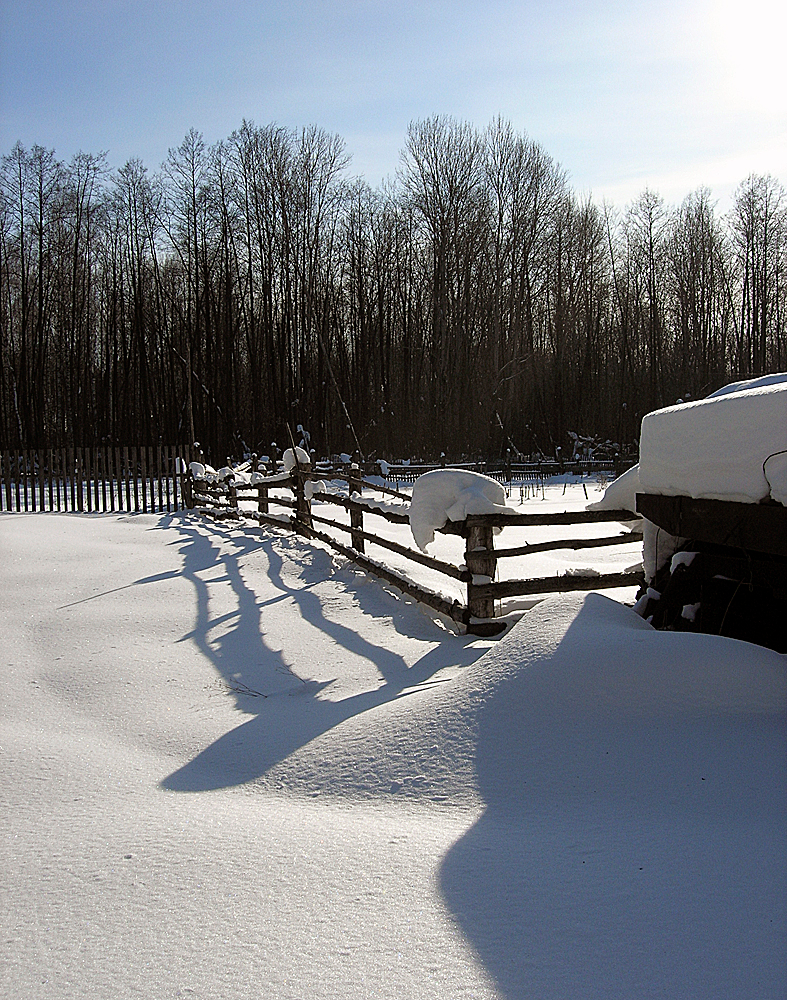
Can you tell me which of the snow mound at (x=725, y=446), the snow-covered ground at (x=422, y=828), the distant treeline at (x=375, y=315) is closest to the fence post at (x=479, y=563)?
the snow-covered ground at (x=422, y=828)

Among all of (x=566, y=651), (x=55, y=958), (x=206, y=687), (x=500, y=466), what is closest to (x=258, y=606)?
(x=206, y=687)

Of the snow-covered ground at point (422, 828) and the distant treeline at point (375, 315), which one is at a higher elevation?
the distant treeline at point (375, 315)

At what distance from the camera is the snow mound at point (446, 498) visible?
501cm

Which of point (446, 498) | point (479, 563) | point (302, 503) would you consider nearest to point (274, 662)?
point (479, 563)

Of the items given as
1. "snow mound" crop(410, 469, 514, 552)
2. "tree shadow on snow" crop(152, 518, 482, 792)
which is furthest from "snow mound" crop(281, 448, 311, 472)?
"snow mound" crop(410, 469, 514, 552)

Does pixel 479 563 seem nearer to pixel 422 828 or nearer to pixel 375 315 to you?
pixel 422 828

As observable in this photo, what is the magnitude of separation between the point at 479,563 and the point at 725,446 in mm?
2391

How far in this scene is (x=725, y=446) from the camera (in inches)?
110

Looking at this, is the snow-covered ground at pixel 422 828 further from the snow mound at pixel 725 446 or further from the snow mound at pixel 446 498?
the snow mound at pixel 446 498

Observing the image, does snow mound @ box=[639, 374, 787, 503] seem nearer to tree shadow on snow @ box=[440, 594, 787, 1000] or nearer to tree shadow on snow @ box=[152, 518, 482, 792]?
tree shadow on snow @ box=[440, 594, 787, 1000]

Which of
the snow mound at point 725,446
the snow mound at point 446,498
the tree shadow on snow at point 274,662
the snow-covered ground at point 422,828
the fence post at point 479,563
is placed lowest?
the tree shadow on snow at point 274,662

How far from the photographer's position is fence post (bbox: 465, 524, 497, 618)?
4.96 meters

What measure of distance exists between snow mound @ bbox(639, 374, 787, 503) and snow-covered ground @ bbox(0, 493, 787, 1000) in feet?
2.00

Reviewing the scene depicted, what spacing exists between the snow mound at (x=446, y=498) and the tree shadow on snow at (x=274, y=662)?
83cm
